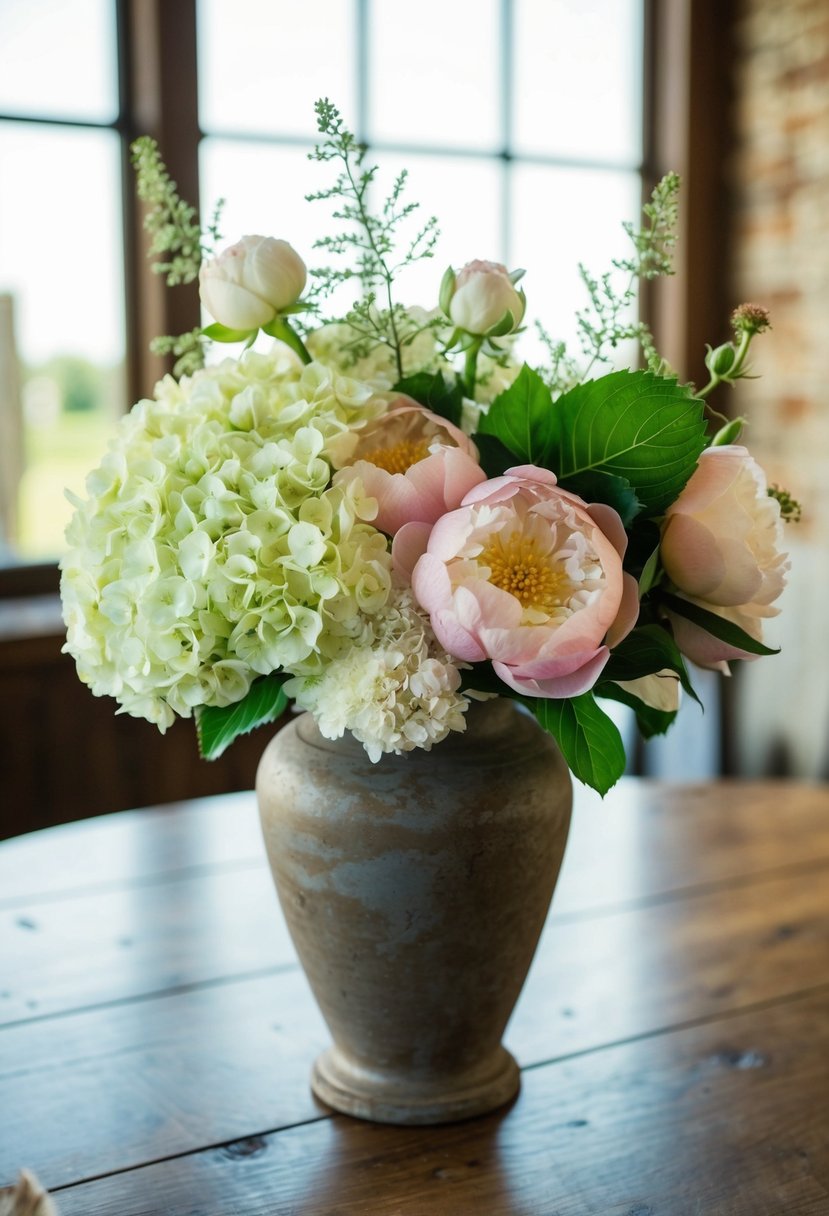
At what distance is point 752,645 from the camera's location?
2.43ft

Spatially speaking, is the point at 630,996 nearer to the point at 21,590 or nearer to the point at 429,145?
the point at 21,590

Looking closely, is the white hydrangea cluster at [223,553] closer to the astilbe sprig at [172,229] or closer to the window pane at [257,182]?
the astilbe sprig at [172,229]

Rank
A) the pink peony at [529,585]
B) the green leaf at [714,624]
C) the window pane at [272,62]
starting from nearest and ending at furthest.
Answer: the pink peony at [529,585] < the green leaf at [714,624] < the window pane at [272,62]

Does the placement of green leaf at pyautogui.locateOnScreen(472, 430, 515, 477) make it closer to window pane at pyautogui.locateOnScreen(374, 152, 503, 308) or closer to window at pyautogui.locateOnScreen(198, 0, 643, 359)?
window at pyautogui.locateOnScreen(198, 0, 643, 359)

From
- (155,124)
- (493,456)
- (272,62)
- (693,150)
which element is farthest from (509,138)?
(493,456)

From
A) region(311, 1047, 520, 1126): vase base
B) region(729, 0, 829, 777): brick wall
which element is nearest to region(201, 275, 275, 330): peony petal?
region(311, 1047, 520, 1126): vase base

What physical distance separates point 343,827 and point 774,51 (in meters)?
2.66

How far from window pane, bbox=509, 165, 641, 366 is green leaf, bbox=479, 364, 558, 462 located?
209 cm

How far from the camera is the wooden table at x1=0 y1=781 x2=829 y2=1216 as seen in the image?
766 mm

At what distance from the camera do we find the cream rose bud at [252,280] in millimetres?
756

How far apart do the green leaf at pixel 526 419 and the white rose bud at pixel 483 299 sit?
0.14 feet

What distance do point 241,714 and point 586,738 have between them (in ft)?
0.68

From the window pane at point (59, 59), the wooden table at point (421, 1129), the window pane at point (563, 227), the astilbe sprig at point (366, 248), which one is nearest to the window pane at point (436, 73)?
the window pane at point (563, 227)

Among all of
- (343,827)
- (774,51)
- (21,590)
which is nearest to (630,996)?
(343,827)
